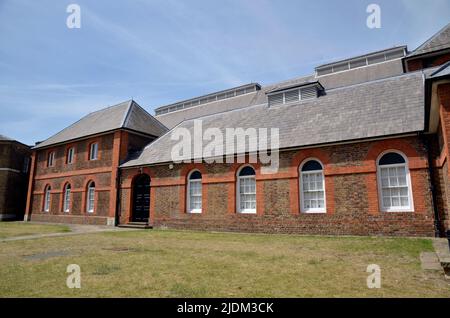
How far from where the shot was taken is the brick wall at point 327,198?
1085cm

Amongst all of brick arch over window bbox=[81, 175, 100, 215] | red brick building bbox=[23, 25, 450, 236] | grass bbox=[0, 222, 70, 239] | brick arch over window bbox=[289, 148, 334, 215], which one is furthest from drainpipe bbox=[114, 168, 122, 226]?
brick arch over window bbox=[289, 148, 334, 215]

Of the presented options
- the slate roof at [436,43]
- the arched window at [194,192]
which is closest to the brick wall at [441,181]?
the slate roof at [436,43]

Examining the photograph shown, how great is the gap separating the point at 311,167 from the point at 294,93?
6.29 meters

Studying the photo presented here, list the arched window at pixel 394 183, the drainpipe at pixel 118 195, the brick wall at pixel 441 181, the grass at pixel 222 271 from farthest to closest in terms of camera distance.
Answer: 1. the drainpipe at pixel 118 195
2. the arched window at pixel 394 183
3. the brick wall at pixel 441 181
4. the grass at pixel 222 271

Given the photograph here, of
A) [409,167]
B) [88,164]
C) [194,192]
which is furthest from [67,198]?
[409,167]

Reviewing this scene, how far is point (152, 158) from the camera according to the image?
18719 mm

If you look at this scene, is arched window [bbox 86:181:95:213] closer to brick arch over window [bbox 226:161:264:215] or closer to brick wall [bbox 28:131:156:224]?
brick wall [bbox 28:131:156:224]

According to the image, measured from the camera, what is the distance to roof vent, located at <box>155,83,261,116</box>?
29.1 meters

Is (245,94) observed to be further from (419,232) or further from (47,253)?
(47,253)

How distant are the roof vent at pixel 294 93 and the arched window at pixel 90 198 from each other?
14324 mm

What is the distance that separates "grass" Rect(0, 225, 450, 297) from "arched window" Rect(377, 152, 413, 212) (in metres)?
2.30

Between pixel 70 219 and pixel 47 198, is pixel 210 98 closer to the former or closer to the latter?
pixel 70 219

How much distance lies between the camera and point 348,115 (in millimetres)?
13648

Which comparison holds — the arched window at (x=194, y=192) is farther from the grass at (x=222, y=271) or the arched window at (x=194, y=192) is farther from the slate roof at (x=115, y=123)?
the slate roof at (x=115, y=123)
